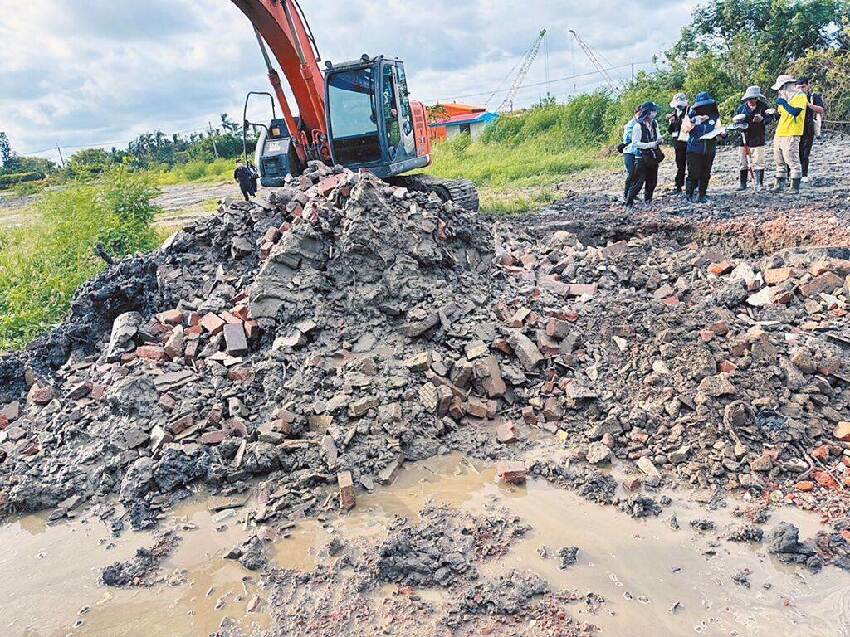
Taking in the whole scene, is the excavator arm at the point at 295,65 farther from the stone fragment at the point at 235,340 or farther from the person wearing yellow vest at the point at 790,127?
the person wearing yellow vest at the point at 790,127

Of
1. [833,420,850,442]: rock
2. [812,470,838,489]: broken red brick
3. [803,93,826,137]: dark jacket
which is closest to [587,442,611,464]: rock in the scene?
[812,470,838,489]: broken red brick

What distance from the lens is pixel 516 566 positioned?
3.35 m

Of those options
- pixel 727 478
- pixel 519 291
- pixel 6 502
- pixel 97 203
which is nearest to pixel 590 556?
pixel 727 478

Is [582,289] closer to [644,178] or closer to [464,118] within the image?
[644,178]

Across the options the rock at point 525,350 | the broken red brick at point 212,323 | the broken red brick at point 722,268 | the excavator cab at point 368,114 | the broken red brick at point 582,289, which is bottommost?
the rock at point 525,350

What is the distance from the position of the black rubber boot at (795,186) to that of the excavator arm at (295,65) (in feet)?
22.6

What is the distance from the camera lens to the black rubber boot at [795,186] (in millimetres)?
9266

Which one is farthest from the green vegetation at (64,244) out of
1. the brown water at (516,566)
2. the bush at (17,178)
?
the bush at (17,178)

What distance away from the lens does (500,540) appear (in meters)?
3.54

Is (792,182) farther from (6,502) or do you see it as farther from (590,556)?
(6,502)

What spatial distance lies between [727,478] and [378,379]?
8.01ft

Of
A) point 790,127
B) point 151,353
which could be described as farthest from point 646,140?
point 151,353

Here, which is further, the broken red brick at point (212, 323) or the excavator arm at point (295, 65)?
the excavator arm at point (295, 65)

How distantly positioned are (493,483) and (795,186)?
7.91 meters
